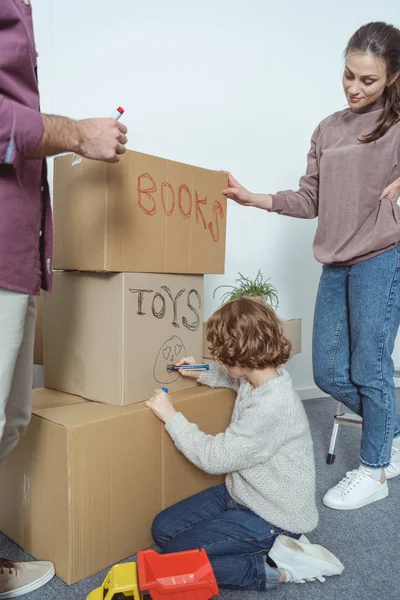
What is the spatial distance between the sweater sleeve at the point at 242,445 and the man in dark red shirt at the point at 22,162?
0.41 m

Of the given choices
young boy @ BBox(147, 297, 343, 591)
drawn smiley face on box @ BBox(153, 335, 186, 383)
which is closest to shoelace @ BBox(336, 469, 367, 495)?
young boy @ BBox(147, 297, 343, 591)

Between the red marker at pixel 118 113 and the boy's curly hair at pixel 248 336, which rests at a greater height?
the red marker at pixel 118 113

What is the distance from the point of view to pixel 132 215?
40.8 inches

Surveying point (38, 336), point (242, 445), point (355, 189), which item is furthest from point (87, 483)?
point (355, 189)

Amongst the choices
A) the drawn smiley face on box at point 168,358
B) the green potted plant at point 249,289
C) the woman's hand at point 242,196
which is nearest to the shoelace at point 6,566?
the drawn smiley face on box at point 168,358

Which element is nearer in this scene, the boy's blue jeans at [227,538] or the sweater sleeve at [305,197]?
the boy's blue jeans at [227,538]

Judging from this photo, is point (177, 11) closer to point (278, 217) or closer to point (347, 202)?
point (278, 217)

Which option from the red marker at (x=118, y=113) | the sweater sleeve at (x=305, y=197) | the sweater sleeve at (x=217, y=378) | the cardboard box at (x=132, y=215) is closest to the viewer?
the red marker at (x=118, y=113)

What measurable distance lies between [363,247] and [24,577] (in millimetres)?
1025

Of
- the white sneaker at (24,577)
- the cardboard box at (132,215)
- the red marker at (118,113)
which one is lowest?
the white sneaker at (24,577)

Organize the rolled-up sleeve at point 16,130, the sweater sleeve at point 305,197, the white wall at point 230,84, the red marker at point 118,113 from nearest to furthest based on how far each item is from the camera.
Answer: the rolled-up sleeve at point 16,130
the red marker at point 118,113
the sweater sleeve at point 305,197
the white wall at point 230,84

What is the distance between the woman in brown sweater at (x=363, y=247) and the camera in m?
1.20

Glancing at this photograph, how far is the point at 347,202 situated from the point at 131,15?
1195mm

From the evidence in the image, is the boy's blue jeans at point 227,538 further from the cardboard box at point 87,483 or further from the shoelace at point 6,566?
the shoelace at point 6,566
